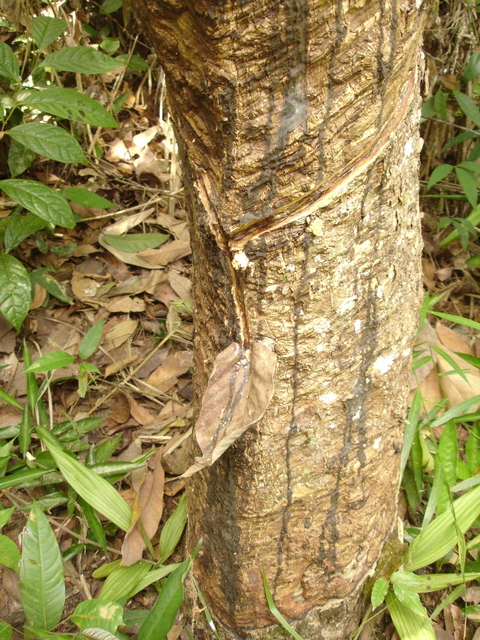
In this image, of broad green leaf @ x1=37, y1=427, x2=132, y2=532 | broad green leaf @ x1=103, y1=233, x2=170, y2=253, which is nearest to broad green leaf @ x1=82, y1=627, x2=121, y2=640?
broad green leaf @ x1=37, y1=427, x2=132, y2=532

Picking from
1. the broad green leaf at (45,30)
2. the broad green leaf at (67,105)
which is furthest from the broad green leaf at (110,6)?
the broad green leaf at (67,105)

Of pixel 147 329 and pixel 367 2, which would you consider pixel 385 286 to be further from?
pixel 147 329

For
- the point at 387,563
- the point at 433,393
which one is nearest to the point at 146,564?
the point at 387,563

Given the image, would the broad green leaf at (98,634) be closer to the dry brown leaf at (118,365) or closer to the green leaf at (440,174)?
the dry brown leaf at (118,365)

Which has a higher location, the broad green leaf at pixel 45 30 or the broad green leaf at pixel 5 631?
the broad green leaf at pixel 45 30

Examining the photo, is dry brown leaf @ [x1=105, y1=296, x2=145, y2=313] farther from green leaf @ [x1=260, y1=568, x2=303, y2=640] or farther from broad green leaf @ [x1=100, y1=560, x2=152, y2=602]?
green leaf @ [x1=260, y1=568, x2=303, y2=640]

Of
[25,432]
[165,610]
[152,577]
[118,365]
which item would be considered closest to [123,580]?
[152,577]
